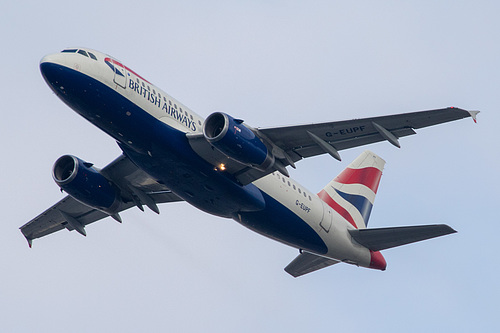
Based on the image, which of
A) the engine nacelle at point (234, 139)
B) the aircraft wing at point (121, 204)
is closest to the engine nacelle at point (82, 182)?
the aircraft wing at point (121, 204)

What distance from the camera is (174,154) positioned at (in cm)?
3459

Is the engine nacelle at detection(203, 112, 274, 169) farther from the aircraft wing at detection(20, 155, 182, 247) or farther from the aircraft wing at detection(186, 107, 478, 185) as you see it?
the aircraft wing at detection(20, 155, 182, 247)

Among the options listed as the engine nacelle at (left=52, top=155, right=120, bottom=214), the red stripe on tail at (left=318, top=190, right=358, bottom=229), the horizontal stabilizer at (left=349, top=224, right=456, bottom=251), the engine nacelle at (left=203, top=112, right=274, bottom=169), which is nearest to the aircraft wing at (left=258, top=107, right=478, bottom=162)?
the engine nacelle at (left=203, top=112, right=274, bottom=169)

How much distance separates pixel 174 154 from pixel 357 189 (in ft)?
48.3

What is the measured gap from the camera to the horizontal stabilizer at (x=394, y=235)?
37625mm

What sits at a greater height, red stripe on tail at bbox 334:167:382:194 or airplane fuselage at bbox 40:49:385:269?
red stripe on tail at bbox 334:167:382:194

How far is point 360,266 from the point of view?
4138cm

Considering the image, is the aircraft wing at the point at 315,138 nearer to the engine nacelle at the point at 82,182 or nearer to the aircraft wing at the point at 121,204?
the aircraft wing at the point at 121,204

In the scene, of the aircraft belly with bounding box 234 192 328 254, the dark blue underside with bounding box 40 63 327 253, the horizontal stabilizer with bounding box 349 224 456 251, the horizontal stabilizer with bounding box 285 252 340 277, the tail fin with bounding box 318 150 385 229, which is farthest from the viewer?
the tail fin with bounding box 318 150 385 229

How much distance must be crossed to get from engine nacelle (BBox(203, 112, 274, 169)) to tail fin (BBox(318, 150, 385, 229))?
34.4 ft

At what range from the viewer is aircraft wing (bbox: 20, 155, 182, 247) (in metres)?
39.9

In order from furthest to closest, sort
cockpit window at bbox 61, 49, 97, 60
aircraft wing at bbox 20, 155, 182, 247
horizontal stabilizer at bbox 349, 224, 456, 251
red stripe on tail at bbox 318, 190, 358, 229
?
red stripe on tail at bbox 318, 190, 358, 229
aircraft wing at bbox 20, 155, 182, 247
horizontal stabilizer at bbox 349, 224, 456, 251
cockpit window at bbox 61, 49, 97, 60

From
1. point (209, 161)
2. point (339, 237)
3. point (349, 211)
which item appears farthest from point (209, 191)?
point (349, 211)

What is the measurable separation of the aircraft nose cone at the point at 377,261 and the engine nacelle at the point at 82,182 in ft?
45.1
